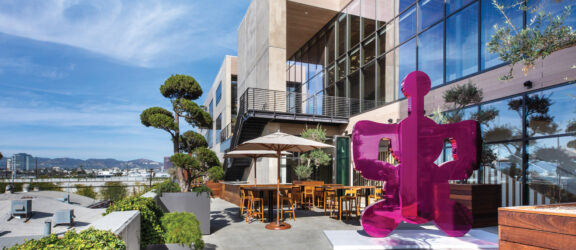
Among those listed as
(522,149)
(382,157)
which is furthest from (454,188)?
(382,157)

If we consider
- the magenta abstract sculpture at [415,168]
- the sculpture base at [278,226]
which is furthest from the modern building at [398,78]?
the sculpture base at [278,226]

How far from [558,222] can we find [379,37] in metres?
12.7

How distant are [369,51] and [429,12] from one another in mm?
3865

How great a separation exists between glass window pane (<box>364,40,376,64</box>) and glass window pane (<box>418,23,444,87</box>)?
304 centimetres

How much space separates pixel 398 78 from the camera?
45.0ft

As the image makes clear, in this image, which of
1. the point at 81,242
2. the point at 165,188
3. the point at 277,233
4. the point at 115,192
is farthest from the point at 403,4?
the point at 115,192

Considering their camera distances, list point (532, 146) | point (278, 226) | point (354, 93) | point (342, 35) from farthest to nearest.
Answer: point (342, 35), point (354, 93), point (278, 226), point (532, 146)

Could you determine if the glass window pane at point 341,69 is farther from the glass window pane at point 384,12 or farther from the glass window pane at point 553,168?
the glass window pane at point 553,168

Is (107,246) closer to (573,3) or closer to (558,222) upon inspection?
(558,222)

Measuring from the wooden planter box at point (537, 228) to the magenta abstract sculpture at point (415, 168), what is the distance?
1.03m

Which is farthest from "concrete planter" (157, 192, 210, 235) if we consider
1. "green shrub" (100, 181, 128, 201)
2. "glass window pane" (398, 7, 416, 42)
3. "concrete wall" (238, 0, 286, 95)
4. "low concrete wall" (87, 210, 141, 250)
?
"green shrub" (100, 181, 128, 201)

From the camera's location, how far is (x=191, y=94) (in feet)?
31.2

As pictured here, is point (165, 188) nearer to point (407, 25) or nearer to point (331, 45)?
point (407, 25)

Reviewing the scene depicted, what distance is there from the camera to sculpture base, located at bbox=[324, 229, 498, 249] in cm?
460
